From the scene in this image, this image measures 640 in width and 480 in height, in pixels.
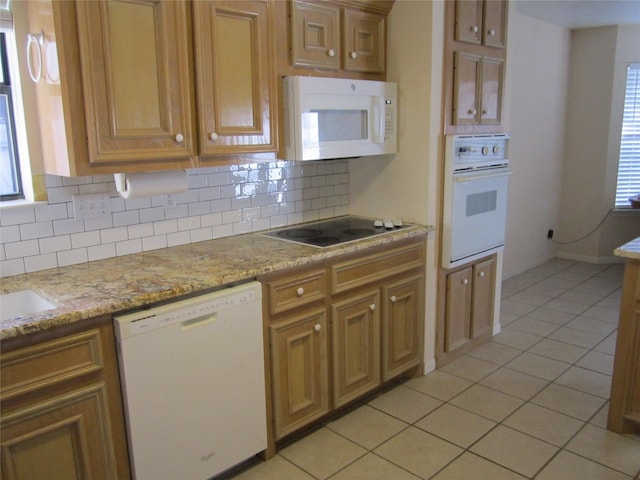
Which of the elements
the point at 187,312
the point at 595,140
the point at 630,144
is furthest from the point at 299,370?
the point at 630,144

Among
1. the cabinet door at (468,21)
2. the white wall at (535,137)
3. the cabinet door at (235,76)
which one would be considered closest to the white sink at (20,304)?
the cabinet door at (235,76)

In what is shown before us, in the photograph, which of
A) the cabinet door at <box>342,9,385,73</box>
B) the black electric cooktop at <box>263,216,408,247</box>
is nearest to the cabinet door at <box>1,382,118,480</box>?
the black electric cooktop at <box>263,216,408,247</box>

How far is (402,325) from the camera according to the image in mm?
2941

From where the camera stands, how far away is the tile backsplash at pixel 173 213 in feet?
6.87

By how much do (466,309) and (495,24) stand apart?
5.80ft

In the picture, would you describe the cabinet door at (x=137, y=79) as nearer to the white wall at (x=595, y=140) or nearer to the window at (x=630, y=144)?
the white wall at (x=595, y=140)

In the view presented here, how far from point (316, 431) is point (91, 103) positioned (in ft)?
5.87

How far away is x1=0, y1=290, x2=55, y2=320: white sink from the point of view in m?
1.87

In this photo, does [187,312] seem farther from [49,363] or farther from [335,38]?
[335,38]

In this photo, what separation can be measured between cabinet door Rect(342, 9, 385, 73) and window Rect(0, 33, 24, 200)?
5.08 feet

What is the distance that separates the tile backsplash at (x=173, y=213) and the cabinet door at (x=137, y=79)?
398 mm

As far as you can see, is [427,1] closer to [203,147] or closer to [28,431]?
[203,147]

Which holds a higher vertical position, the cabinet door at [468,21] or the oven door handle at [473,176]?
the cabinet door at [468,21]

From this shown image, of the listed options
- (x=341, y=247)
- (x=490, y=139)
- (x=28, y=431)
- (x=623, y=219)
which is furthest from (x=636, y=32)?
(x=28, y=431)
